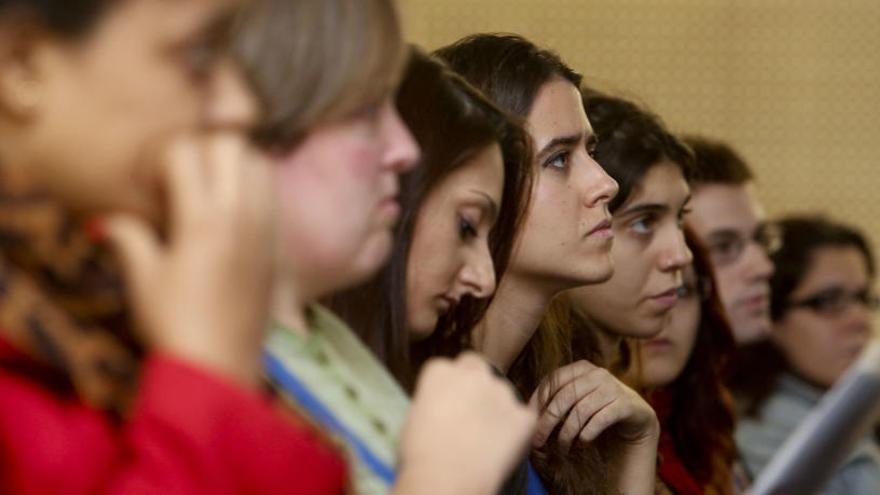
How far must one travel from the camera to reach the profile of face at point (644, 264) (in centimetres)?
313

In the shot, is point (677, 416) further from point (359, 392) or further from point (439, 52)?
point (359, 392)

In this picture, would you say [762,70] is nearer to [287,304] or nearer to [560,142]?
[560,142]

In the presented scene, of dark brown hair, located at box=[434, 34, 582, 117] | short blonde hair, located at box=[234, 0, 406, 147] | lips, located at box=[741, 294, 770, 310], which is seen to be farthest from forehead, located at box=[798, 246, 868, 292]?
short blonde hair, located at box=[234, 0, 406, 147]

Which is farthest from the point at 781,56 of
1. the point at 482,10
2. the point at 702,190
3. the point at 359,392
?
the point at 359,392

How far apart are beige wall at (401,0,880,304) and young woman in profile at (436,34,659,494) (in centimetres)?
429

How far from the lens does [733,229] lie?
4359 millimetres

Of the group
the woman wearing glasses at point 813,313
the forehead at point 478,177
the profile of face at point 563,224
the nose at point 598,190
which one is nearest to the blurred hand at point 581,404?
the profile of face at point 563,224

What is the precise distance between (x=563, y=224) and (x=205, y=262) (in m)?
1.52

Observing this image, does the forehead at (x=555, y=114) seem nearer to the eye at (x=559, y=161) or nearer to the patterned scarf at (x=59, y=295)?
the eye at (x=559, y=161)

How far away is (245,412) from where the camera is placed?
1.08 metres

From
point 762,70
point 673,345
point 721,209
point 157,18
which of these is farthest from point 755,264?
point 157,18

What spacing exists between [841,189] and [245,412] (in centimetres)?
662

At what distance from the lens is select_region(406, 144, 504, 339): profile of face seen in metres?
2.08

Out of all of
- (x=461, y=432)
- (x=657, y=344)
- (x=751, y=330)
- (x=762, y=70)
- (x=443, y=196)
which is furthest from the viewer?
(x=762, y=70)
